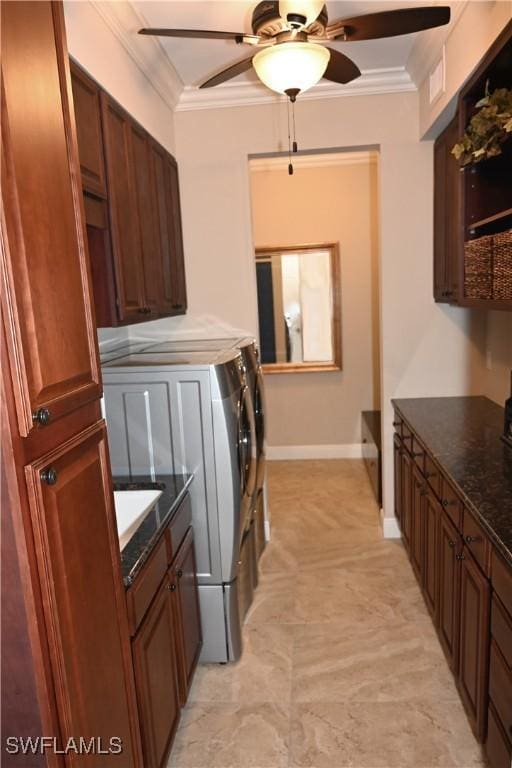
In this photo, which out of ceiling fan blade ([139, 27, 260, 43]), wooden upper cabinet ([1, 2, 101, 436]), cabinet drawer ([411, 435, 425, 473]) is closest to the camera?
wooden upper cabinet ([1, 2, 101, 436])

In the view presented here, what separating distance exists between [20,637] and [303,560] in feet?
8.23

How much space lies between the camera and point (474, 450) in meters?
2.21

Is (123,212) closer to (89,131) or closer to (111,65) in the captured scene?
(89,131)

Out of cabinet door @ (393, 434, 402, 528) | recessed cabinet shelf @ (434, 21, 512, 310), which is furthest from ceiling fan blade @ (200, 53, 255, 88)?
cabinet door @ (393, 434, 402, 528)

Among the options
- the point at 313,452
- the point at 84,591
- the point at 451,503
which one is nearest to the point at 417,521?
the point at 451,503

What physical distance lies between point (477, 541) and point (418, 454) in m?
0.94

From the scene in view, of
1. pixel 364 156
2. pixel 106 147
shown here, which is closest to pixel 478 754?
pixel 106 147

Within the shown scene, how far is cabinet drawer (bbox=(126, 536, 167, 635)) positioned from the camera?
1.44 metres

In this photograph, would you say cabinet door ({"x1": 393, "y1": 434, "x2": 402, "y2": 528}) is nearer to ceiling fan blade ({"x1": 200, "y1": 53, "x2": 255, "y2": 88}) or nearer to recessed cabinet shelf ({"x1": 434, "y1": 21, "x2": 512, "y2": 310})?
recessed cabinet shelf ({"x1": 434, "y1": 21, "x2": 512, "y2": 310})

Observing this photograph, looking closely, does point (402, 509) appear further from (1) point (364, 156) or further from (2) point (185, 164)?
(1) point (364, 156)

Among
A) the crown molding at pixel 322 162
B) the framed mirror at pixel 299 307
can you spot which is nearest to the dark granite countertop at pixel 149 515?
the framed mirror at pixel 299 307

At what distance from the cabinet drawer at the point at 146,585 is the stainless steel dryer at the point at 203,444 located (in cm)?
46

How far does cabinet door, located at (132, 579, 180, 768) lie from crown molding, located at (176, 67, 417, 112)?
105 inches

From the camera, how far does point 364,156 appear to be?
4.50m
